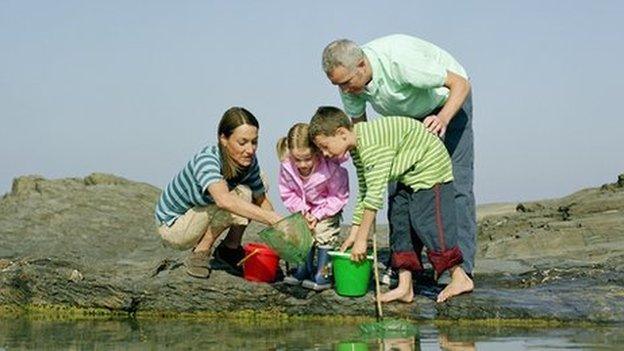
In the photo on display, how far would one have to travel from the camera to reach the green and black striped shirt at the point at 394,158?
6797 mm

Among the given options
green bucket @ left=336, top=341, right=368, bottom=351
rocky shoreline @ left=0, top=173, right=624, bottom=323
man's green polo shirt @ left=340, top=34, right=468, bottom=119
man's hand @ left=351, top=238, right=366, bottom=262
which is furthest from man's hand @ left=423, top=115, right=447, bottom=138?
green bucket @ left=336, top=341, right=368, bottom=351

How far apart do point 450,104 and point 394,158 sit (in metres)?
0.53

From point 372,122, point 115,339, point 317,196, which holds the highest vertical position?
point 372,122

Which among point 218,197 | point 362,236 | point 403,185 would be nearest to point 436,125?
point 403,185

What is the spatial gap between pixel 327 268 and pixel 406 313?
2.21 feet

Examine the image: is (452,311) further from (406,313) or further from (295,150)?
(295,150)

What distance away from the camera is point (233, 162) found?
7340mm

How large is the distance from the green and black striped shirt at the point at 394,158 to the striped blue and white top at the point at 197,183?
0.85m

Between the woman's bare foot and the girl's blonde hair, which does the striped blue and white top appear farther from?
the woman's bare foot

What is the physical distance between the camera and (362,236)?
6.85 meters

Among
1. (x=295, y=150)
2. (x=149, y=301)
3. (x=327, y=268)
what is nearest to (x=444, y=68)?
(x=295, y=150)

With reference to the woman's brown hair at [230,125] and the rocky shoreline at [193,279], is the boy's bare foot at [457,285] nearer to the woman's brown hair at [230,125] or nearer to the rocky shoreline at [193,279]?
the rocky shoreline at [193,279]

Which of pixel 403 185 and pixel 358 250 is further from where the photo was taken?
pixel 403 185

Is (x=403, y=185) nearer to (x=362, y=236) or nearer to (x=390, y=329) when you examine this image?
(x=362, y=236)
